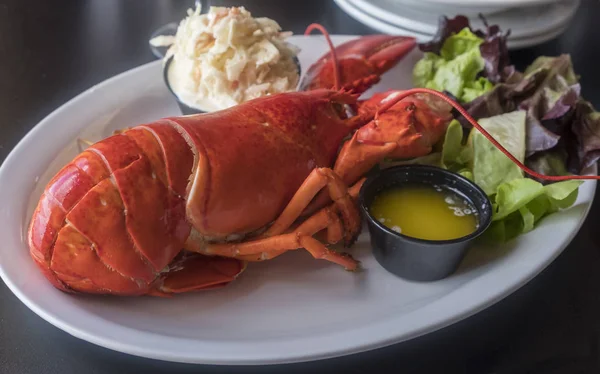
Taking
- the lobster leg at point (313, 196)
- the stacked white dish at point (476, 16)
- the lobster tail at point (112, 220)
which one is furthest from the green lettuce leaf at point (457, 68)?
the lobster tail at point (112, 220)

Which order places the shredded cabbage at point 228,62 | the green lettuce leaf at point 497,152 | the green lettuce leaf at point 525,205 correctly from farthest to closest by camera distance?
1. the shredded cabbage at point 228,62
2. the green lettuce leaf at point 497,152
3. the green lettuce leaf at point 525,205

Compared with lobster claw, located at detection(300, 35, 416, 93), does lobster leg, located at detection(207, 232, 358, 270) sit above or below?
below

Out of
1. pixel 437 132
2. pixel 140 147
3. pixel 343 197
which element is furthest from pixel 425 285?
pixel 140 147

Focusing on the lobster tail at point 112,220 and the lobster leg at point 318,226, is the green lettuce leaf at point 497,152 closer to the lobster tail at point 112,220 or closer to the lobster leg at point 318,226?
the lobster leg at point 318,226

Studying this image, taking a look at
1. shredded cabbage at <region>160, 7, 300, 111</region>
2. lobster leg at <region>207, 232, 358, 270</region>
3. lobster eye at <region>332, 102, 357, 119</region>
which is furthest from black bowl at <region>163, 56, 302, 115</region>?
lobster leg at <region>207, 232, 358, 270</region>

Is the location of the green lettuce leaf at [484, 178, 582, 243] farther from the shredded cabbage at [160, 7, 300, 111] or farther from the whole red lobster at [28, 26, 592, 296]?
the shredded cabbage at [160, 7, 300, 111]

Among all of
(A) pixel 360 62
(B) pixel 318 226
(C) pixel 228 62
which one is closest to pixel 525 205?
(B) pixel 318 226

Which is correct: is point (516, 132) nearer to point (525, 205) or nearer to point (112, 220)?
point (525, 205)
